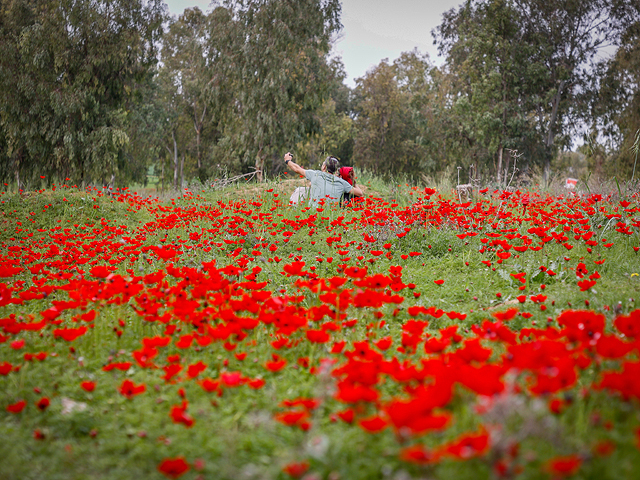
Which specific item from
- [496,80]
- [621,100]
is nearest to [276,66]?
[496,80]

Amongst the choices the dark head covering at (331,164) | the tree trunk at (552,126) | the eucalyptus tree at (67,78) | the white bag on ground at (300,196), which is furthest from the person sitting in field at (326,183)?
the tree trunk at (552,126)

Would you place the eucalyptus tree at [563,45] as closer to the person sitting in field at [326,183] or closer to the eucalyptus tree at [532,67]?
the eucalyptus tree at [532,67]

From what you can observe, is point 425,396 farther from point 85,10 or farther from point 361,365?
point 85,10

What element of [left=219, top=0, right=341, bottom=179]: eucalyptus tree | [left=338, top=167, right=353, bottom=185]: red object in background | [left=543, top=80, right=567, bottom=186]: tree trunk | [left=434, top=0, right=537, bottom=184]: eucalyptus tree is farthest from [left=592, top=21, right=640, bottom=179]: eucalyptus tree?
[left=338, top=167, right=353, bottom=185]: red object in background

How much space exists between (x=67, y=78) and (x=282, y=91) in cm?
639

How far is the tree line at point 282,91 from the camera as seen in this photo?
11.6m

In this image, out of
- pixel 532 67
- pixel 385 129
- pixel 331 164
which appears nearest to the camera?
pixel 331 164

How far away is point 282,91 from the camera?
45.0ft

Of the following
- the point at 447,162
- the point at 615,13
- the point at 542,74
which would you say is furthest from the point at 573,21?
the point at 447,162

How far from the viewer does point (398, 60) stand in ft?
90.0

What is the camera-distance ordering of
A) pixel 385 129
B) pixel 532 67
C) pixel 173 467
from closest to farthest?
pixel 173 467 < pixel 532 67 < pixel 385 129

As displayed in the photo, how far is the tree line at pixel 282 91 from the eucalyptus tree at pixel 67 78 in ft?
0.14

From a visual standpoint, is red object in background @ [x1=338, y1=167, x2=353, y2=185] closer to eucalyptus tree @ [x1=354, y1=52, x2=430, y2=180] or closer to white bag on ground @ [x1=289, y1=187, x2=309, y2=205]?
white bag on ground @ [x1=289, y1=187, x2=309, y2=205]

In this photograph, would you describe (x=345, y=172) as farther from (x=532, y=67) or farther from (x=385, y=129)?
(x=385, y=129)
